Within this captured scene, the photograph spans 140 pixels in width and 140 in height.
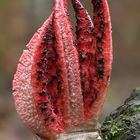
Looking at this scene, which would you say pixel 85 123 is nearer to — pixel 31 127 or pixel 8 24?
pixel 31 127

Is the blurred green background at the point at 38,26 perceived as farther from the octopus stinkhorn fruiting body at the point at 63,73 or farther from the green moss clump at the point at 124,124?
the octopus stinkhorn fruiting body at the point at 63,73

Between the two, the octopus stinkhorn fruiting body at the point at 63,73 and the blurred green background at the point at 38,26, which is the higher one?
the octopus stinkhorn fruiting body at the point at 63,73

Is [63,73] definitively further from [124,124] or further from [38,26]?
[38,26]

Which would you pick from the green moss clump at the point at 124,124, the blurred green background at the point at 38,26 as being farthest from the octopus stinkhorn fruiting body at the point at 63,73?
the blurred green background at the point at 38,26

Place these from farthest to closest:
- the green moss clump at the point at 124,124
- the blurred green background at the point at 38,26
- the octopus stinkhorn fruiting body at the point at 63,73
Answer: the blurred green background at the point at 38,26, the green moss clump at the point at 124,124, the octopus stinkhorn fruiting body at the point at 63,73

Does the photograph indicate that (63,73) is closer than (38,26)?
Yes

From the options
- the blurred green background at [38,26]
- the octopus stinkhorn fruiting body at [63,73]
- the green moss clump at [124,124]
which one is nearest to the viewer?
the octopus stinkhorn fruiting body at [63,73]

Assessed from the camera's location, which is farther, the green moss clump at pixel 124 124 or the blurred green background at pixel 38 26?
the blurred green background at pixel 38 26

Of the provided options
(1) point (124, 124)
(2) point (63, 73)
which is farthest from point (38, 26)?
(2) point (63, 73)
